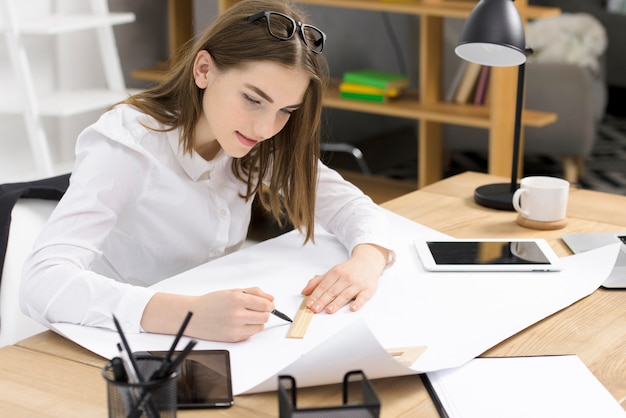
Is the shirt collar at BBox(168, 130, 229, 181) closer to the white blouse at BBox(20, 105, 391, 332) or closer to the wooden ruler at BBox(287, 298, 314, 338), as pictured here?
the white blouse at BBox(20, 105, 391, 332)

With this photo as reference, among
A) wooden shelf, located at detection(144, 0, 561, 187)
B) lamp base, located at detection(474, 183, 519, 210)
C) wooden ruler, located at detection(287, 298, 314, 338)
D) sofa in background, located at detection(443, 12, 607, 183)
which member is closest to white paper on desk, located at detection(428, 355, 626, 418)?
wooden ruler, located at detection(287, 298, 314, 338)

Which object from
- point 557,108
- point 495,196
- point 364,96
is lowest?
point 557,108

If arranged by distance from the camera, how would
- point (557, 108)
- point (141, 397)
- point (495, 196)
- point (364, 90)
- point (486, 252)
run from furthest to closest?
point (557, 108) → point (364, 90) → point (495, 196) → point (486, 252) → point (141, 397)

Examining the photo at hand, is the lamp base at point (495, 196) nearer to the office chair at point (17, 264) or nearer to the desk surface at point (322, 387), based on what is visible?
the desk surface at point (322, 387)

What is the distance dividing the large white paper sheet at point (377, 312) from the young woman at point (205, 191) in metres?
0.03

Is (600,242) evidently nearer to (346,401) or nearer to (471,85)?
(346,401)

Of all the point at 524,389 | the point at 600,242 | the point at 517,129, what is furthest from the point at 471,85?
the point at 524,389

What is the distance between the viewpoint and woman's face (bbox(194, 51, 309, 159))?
4.95 feet

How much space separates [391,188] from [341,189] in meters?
2.09

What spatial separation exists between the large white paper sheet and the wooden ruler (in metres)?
0.01

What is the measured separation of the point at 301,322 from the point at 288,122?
0.51 m

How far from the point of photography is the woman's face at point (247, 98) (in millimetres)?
1508

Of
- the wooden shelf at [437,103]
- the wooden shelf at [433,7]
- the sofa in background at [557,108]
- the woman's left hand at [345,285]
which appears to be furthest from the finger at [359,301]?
the sofa in background at [557,108]

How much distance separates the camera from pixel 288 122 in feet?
5.62
